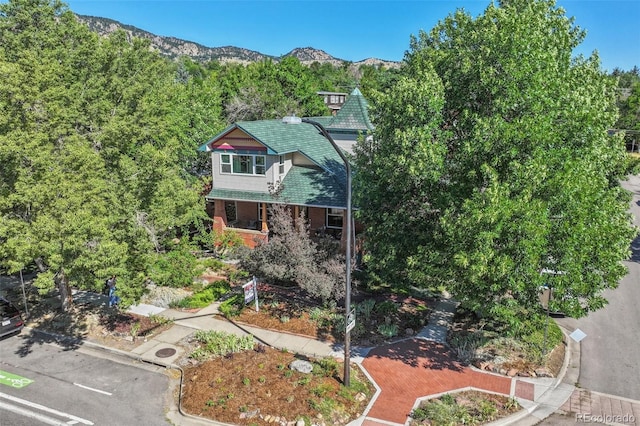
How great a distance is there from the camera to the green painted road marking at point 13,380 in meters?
14.5

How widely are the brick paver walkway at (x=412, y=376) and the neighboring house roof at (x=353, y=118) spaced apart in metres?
17.4

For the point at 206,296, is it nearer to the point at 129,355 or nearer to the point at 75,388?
the point at 129,355

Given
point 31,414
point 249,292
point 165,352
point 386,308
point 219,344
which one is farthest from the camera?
point 386,308

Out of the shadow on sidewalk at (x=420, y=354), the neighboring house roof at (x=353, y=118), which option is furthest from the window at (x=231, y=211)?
the shadow on sidewalk at (x=420, y=354)

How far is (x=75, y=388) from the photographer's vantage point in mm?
14320

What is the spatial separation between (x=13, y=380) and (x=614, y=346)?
21.7 m

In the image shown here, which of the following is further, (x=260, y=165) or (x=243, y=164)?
(x=243, y=164)

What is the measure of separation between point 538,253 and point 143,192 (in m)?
13.8

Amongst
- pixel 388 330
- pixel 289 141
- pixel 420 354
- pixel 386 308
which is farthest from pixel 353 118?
pixel 420 354

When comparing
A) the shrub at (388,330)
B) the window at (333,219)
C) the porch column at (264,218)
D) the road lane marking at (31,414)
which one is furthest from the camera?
the window at (333,219)

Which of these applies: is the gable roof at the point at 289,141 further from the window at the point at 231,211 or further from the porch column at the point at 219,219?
the window at the point at 231,211

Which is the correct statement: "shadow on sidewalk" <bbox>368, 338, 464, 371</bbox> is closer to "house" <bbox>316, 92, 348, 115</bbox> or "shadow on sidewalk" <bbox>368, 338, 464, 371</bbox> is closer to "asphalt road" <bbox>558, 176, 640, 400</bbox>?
"asphalt road" <bbox>558, 176, 640, 400</bbox>

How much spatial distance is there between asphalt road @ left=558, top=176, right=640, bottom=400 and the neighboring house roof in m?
17.1

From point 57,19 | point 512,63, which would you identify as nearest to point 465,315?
point 512,63
